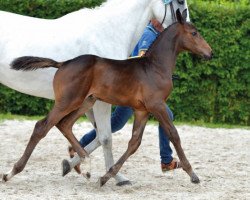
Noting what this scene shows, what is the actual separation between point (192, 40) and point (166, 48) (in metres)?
0.25

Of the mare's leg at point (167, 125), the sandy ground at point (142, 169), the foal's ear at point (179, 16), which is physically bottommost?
the sandy ground at point (142, 169)

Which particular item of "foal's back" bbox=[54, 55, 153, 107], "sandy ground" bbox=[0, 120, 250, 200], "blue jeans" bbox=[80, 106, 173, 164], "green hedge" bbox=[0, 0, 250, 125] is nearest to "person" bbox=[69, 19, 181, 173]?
"blue jeans" bbox=[80, 106, 173, 164]

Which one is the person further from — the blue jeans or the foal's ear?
the foal's ear

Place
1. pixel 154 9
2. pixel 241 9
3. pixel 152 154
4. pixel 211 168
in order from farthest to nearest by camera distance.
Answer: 1. pixel 241 9
2. pixel 152 154
3. pixel 211 168
4. pixel 154 9

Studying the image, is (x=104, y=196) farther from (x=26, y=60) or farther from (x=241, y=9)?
(x=241, y=9)

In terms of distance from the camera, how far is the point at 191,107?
1222cm

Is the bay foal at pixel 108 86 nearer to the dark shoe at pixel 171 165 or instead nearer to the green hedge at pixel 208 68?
the dark shoe at pixel 171 165

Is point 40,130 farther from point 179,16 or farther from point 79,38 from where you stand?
point 179,16

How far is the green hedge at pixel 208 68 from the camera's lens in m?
11.6

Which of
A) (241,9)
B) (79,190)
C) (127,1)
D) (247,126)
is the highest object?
(127,1)

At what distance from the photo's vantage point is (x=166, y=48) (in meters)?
6.73

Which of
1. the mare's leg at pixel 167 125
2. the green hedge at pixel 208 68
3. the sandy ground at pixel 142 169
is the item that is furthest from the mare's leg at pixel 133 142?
the green hedge at pixel 208 68

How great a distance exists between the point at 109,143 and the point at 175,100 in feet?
16.5

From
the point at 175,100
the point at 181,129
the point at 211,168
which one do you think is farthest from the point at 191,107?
the point at 211,168
